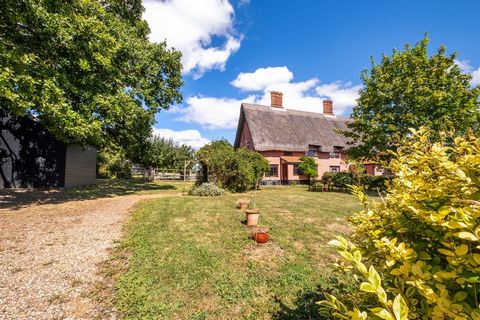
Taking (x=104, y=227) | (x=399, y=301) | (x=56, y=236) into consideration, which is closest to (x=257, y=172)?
(x=104, y=227)

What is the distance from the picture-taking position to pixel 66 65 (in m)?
11.7

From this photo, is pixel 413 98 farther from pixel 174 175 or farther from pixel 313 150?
pixel 174 175

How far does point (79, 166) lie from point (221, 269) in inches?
794

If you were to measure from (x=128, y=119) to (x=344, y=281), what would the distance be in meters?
13.6

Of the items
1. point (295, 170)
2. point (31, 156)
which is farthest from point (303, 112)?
point (31, 156)

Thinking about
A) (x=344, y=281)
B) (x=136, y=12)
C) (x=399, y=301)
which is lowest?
(x=344, y=281)

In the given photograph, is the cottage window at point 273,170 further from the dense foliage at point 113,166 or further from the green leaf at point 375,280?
the green leaf at point 375,280

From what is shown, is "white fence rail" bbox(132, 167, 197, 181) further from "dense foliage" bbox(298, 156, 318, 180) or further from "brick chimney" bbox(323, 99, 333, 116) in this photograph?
"brick chimney" bbox(323, 99, 333, 116)

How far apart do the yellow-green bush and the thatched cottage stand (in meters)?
26.3

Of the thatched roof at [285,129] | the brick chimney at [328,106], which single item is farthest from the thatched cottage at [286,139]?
the brick chimney at [328,106]

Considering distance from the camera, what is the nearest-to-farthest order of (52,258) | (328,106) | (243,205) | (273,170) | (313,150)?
(52,258), (243,205), (273,170), (313,150), (328,106)

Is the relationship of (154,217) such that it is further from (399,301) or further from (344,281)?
(399,301)

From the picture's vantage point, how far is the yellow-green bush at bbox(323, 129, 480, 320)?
125cm

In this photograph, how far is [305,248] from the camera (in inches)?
254
